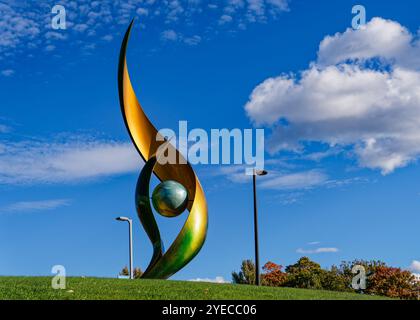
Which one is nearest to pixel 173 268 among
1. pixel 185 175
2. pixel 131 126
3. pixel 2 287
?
pixel 185 175

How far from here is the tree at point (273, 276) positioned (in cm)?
5017

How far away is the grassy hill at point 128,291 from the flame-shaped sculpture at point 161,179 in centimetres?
266

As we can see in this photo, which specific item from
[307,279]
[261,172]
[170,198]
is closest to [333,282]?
[307,279]

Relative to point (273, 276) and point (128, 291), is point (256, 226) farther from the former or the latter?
point (273, 276)

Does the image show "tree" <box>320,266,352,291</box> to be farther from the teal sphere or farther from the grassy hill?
the grassy hill

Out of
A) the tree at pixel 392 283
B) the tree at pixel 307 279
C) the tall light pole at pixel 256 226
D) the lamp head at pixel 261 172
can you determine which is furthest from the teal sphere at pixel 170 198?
the tree at pixel 392 283

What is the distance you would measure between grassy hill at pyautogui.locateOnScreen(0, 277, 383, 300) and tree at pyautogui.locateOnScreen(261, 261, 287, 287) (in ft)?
114

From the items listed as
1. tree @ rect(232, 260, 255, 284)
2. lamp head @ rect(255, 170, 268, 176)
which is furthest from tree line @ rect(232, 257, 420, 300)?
lamp head @ rect(255, 170, 268, 176)

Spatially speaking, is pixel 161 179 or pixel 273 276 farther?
pixel 273 276

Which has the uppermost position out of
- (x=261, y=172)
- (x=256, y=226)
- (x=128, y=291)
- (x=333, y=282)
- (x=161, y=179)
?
(x=261, y=172)

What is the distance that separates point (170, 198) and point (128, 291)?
5.07m

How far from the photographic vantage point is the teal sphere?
1762cm

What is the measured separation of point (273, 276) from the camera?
52.1 metres

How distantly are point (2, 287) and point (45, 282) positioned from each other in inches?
49.0
